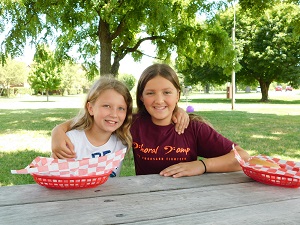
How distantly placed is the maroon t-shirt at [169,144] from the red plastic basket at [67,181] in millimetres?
797

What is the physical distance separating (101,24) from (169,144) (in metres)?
5.94

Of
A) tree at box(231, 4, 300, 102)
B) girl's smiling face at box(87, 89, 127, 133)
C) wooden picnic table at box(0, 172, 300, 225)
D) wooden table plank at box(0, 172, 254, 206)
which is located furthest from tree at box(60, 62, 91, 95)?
wooden picnic table at box(0, 172, 300, 225)

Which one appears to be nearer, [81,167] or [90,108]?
[81,167]

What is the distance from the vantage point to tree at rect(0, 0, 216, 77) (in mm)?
5617

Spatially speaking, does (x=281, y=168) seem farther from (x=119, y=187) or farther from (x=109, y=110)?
(x=109, y=110)

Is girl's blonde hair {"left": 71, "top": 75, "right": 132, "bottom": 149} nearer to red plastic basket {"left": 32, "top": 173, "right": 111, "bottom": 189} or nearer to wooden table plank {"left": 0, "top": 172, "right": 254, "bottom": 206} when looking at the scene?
wooden table plank {"left": 0, "top": 172, "right": 254, "bottom": 206}

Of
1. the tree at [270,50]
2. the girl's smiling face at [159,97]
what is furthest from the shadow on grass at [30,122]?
the tree at [270,50]

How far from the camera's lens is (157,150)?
2.19 m

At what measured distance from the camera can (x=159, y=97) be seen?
6.98 ft

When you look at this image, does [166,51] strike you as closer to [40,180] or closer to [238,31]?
[40,180]

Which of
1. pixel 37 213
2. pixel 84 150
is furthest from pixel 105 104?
pixel 37 213

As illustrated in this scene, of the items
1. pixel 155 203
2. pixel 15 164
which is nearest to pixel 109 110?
pixel 155 203

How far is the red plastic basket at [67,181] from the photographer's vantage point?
138 centimetres

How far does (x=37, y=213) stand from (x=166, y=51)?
785cm
